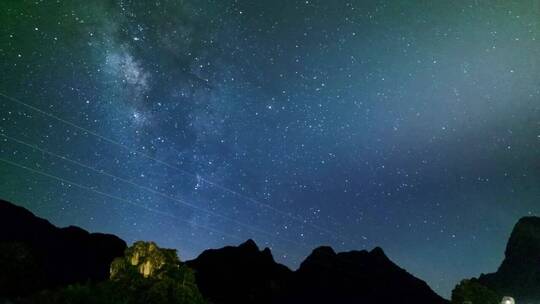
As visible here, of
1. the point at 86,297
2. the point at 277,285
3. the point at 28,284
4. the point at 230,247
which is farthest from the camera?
the point at 230,247

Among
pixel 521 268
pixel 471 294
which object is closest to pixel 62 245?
pixel 471 294

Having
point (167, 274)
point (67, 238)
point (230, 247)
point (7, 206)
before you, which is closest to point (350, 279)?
point (230, 247)

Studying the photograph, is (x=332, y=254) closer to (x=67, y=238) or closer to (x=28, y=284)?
(x=67, y=238)

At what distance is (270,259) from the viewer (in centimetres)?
11362

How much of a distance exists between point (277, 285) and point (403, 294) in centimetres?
3833

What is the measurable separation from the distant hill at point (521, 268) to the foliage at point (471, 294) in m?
78.3

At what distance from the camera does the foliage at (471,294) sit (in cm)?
4198

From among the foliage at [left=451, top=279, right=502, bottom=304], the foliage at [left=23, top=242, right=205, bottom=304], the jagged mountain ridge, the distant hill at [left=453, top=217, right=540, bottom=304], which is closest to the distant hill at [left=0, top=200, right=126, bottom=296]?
the foliage at [left=23, top=242, right=205, bottom=304]

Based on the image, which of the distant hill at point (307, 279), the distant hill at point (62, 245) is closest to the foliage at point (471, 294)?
the distant hill at point (307, 279)

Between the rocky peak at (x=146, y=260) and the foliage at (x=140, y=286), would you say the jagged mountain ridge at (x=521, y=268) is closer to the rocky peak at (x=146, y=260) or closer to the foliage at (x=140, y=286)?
the foliage at (x=140, y=286)

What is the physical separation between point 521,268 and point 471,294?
91.8 metres

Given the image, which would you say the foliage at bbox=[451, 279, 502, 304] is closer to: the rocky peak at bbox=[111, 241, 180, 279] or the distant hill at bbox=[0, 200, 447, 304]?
the rocky peak at bbox=[111, 241, 180, 279]

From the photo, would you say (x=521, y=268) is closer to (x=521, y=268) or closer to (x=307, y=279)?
Result: (x=521, y=268)

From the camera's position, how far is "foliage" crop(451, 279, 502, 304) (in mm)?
41981
